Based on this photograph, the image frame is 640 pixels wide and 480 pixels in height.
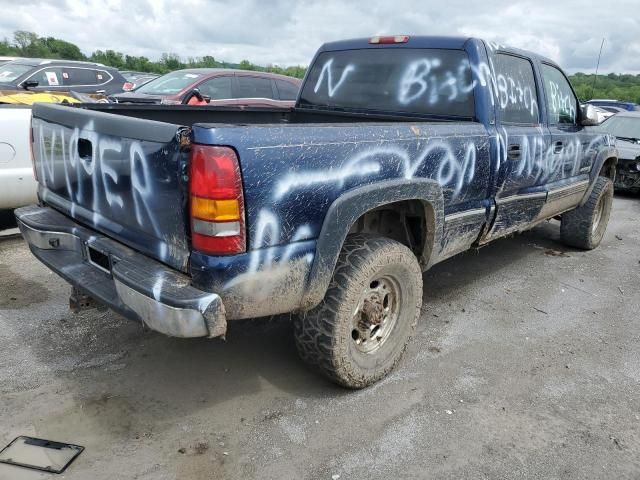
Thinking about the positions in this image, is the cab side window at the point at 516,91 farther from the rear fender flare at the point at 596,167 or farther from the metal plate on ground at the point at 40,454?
the metal plate on ground at the point at 40,454

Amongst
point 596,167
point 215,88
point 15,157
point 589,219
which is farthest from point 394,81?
point 215,88

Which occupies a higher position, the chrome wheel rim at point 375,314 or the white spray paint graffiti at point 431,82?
the white spray paint graffiti at point 431,82

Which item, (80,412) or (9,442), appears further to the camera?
(80,412)

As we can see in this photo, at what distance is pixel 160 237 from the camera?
237cm

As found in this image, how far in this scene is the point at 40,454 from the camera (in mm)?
2391

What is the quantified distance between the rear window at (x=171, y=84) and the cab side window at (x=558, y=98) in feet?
19.6

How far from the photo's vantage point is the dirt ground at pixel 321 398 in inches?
96.6

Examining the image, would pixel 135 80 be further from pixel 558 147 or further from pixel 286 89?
pixel 558 147

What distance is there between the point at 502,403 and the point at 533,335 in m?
1.01

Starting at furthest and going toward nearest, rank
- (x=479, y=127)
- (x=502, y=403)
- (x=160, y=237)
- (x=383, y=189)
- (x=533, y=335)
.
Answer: (x=533, y=335) → (x=479, y=127) → (x=502, y=403) → (x=383, y=189) → (x=160, y=237)

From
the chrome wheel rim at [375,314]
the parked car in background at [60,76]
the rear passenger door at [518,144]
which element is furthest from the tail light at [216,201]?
the parked car in background at [60,76]

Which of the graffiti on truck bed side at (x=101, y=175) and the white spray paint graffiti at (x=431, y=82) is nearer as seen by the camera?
the graffiti on truck bed side at (x=101, y=175)

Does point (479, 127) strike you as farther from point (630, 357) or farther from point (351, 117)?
point (630, 357)

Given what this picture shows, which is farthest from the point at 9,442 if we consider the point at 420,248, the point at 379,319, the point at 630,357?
the point at 630,357
